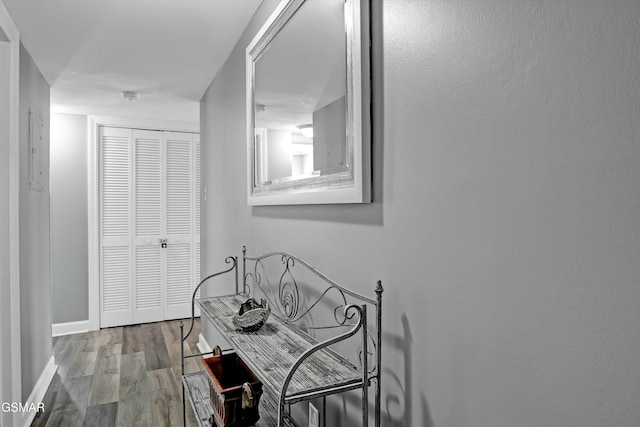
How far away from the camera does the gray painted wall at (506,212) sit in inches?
22.2

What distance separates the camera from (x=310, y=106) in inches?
59.2

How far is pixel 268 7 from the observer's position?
1.96 m

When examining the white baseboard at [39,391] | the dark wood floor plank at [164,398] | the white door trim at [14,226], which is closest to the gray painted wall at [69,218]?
the white baseboard at [39,391]

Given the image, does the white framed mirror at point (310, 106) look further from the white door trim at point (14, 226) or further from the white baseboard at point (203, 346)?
the white baseboard at point (203, 346)

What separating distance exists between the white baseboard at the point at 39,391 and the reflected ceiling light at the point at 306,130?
93.1 inches

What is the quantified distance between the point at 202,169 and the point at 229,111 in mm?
1157

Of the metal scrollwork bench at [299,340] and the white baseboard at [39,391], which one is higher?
the metal scrollwork bench at [299,340]

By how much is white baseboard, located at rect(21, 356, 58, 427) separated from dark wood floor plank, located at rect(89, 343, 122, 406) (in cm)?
30

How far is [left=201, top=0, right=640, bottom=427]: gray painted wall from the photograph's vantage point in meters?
0.56

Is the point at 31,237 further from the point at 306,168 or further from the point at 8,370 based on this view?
the point at 306,168

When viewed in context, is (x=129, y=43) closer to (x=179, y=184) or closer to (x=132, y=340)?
(x=179, y=184)

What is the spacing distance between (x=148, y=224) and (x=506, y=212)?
15.2ft

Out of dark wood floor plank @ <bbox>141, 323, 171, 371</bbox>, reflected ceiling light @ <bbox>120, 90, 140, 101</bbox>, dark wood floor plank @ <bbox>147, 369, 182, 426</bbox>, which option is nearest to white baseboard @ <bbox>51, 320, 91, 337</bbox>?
dark wood floor plank @ <bbox>141, 323, 171, 371</bbox>

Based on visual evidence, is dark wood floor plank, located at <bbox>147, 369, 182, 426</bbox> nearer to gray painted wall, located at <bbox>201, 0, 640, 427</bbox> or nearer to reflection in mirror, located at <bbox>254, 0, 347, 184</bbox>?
reflection in mirror, located at <bbox>254, 0, 347, 184</bbox>
